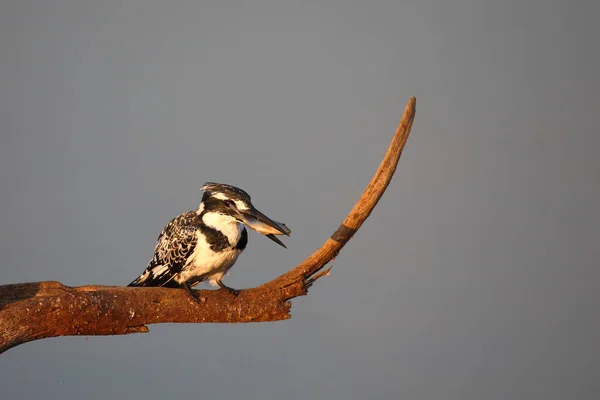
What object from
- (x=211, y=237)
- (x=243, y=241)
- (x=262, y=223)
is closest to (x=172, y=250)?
(x=211, y=237)

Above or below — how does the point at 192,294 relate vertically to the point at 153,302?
above

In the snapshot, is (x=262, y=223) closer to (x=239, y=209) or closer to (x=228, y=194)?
(x=239, y=209)

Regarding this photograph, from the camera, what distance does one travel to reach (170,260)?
16.5ft

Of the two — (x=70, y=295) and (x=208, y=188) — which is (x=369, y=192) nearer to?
(x=208, y=188)

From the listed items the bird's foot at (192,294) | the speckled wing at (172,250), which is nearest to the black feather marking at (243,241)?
the speckled wing at (172,250)

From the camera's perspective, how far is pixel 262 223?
15.9 feet

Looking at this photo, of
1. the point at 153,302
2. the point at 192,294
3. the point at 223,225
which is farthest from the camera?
the point at 223,225

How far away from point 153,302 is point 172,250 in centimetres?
45

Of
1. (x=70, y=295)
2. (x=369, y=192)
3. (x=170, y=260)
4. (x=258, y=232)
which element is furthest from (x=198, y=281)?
(x=369, y=192)

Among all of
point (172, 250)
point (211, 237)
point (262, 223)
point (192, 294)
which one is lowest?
point (192, 294)

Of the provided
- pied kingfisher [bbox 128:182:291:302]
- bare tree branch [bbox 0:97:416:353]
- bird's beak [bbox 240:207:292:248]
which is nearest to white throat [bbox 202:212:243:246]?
pied kingfisher [bbox 128:182:291:302]

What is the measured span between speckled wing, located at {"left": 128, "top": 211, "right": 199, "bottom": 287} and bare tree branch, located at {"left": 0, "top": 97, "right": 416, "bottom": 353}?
0.25 metres

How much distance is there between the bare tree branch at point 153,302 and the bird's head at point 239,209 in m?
0.28

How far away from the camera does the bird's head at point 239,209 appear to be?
4820 millimetres
